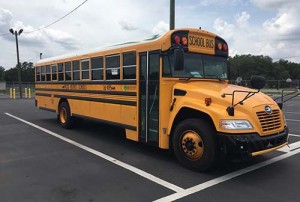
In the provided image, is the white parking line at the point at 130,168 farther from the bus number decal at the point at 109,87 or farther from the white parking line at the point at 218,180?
the bus number decal at the point at 109,87

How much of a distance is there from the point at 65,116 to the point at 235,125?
266 inches

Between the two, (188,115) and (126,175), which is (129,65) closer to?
(188,115)

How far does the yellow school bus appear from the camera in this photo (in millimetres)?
5379

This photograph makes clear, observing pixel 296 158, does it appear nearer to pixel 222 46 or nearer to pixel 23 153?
pixel 222 46

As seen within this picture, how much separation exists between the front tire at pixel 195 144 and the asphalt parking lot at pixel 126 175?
0.19m

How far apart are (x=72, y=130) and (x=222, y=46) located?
543cm

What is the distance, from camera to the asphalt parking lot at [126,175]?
15.5 feet

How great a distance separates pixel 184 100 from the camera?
235 inches

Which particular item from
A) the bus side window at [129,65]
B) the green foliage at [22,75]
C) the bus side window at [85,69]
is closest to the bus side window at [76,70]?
the bus side window at [85,69]

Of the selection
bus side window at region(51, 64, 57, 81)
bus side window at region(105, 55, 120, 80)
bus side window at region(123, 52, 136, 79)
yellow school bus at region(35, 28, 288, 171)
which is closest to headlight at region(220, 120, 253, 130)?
yellow school bus at region(35, 28, 288, 171)

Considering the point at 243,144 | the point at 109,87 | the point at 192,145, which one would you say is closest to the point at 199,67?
the point at 192,145

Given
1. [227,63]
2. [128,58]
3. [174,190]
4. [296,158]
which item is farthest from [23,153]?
[296,158]

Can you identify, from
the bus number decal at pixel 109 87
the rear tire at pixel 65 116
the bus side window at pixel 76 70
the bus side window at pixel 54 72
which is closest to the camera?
the bus number decal at pixel 109 87

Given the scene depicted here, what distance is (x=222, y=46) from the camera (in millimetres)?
7391
